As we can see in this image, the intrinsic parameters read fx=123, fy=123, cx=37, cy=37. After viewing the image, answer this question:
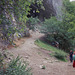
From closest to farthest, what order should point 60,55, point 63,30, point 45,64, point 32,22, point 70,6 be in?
point 45,64 < point 60,55 < point 63,30 < point 32,22 < point 70,6

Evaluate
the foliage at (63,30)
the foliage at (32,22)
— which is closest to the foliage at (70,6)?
the foliage at (63,30)

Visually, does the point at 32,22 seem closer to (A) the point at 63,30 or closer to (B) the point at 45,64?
(A) the point at 63,30

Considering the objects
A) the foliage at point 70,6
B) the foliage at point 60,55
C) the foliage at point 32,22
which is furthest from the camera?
the foliage at point 32,22

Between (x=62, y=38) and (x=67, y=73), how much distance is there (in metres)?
10.3

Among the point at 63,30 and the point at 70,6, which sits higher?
the point at 70,6

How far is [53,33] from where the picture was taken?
17.5 m

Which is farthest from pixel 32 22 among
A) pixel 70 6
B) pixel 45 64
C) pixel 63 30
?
pixel 45 64

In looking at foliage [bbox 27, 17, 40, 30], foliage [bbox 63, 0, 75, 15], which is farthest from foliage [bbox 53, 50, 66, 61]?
foliage [bbox 63, 0, 75, 15]

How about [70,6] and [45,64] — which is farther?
[70,6]

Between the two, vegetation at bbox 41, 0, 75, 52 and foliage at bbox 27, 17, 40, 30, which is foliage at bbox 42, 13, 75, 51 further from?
foliage at bbox 27, 17, 40, 30

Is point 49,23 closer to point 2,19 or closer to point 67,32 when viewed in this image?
point 67,32

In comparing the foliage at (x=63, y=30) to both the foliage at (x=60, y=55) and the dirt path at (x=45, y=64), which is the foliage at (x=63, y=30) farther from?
the dirt path at (x=45, y=64)

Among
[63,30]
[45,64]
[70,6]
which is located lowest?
[45,64]

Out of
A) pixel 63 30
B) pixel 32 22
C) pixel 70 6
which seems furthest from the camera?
pixel 70 6
